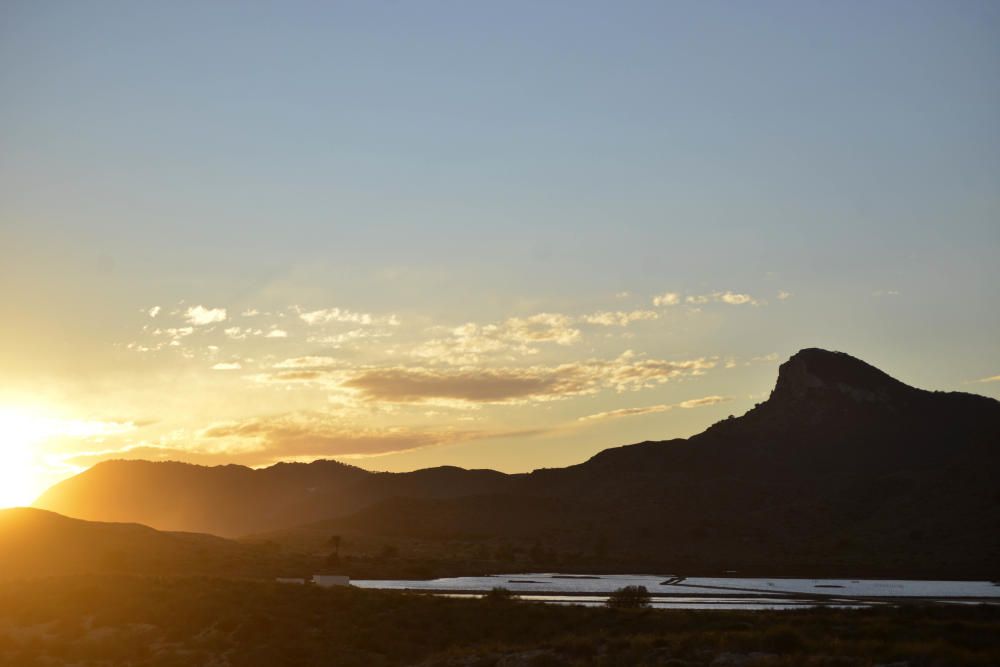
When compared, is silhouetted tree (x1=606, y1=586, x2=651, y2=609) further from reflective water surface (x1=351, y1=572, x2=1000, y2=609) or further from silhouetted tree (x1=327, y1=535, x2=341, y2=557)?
silhouetted tree (x1=327, y1=535, x2=341, y2=557)

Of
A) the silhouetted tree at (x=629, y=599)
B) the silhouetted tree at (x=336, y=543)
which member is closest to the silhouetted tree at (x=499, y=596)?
the silhouetted tree at (x=629, y=599)

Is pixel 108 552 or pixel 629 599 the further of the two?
pixel 108 552

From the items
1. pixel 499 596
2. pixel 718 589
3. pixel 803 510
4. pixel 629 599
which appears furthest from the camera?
pixel 803 510

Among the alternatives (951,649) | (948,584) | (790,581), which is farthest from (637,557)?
(951,649)

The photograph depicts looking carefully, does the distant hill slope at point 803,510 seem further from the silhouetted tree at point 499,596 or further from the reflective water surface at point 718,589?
the silhouetted tree at point 499,596

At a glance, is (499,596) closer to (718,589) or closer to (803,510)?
(718,589)

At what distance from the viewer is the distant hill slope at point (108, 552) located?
97.9 metres

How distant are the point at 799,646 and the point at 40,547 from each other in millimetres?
95413

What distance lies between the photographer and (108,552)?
10525 centimetres

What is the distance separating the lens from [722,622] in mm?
48594

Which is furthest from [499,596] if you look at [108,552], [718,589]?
[108,552]

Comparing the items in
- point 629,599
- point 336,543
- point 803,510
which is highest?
point 803,510

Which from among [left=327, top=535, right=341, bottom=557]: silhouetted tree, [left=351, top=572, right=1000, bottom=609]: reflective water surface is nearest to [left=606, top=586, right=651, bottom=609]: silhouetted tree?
[left=351, top=572, right=1000, bottom=609]: reflective water surface

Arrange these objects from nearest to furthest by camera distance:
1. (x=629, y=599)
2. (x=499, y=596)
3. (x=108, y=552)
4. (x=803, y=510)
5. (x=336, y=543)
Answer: (x=629, y=599)
(x=499, y=596)
(x=108, y=552)
(x=336, y=543)
(x=803, y=510)
